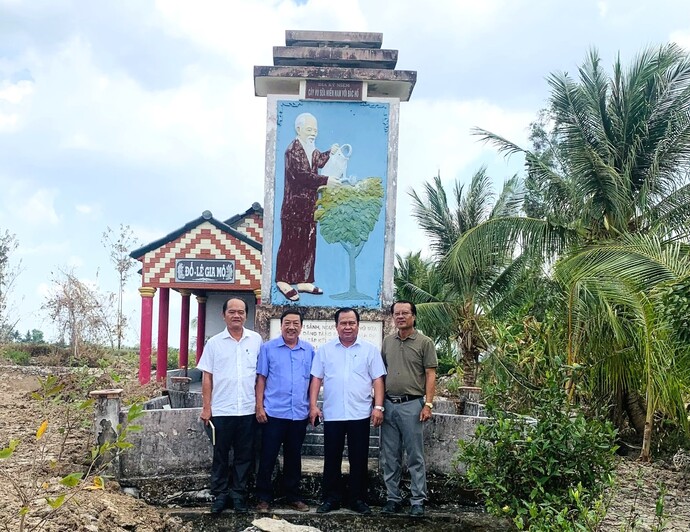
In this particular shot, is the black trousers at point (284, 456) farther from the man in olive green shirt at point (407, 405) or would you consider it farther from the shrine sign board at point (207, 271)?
the shrine sign board at point (207, 271)

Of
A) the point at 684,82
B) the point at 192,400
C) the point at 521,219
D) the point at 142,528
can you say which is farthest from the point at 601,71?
the point at 142,528

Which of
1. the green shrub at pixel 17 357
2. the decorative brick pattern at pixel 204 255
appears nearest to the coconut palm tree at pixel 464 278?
the decorative brick pattern at pixel 204 255

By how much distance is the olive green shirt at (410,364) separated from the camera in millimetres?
4965

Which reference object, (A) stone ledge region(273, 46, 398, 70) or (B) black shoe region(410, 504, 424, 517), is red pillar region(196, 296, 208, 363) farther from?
(B) black shoe region(410, 504, 424, 517)

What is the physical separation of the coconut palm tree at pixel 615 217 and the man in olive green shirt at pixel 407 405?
2703 millimetres

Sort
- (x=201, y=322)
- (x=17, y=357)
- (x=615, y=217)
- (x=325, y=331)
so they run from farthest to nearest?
1. (x=201, y=322)
2. (x=17, y=357)
3. (x=615, y=217)
4. (x=325, y=331)

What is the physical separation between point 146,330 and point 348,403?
9.63m

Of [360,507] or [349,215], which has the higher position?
[349,215]

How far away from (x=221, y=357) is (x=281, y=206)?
332cm

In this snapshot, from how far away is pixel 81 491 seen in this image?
4.02 metres

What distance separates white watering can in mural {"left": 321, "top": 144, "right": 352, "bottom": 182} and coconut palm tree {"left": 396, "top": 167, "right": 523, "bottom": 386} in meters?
5.97

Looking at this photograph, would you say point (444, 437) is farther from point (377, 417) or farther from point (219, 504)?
point (219, 504)

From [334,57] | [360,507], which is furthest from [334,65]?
[360,507]

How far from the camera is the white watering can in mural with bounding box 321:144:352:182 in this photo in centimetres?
806
